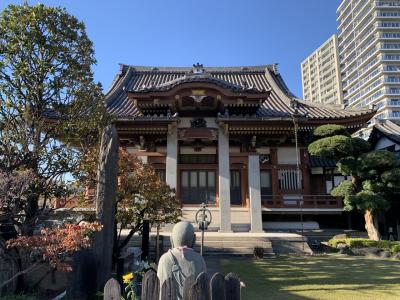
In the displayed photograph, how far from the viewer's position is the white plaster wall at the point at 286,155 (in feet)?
65.4

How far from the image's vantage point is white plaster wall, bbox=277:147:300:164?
19938 millimetres

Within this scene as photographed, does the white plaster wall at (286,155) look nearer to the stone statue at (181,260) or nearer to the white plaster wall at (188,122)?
the white plaster wall at (188,122)

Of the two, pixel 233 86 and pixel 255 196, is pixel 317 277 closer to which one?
pixel 255 196

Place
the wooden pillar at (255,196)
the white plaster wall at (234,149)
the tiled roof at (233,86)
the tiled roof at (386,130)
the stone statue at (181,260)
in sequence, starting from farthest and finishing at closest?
the tiled roof at (386,130) → the white plaster wall at (234,149) → the tiled roof at (233,86) → the wooden pillar at (255,196) → the stone statue at (181,260)

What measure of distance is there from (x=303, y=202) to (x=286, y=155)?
2.84 m

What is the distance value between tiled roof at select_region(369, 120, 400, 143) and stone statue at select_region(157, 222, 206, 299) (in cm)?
2120

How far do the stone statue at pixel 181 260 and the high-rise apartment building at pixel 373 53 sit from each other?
81174mm

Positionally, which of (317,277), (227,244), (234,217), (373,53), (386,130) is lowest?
(317,277)

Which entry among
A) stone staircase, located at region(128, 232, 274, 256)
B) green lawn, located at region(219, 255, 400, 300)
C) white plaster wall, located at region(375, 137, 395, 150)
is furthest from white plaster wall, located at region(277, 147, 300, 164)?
white plaster wall, located at region(375, 137, 395, 150)

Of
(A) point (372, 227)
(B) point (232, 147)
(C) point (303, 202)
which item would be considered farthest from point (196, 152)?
(A) point (372, 227)

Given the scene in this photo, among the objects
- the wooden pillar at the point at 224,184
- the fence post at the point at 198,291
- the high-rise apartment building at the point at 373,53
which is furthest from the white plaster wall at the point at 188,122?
the high-rise apartment building at the point at 373,53

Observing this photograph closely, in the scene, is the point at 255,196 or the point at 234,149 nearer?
the point at 255,196

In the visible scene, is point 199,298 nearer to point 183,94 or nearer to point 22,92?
point 22,92

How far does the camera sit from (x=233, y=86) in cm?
1816
